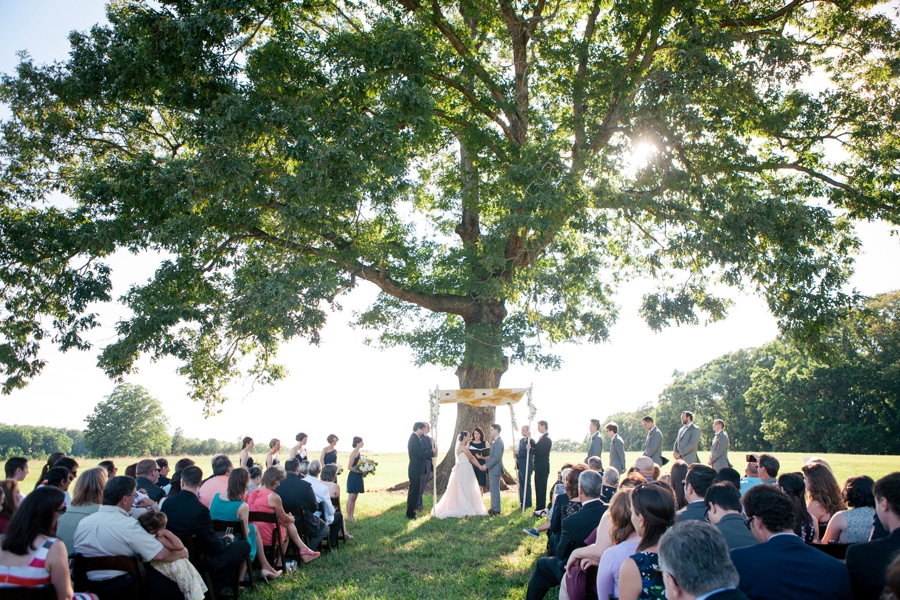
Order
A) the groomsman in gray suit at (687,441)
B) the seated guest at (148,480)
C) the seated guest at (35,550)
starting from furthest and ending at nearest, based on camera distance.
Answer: the groomsman in gray suit at (687,441)
the seated guest at (148,480)
the seated guest at (35,550)

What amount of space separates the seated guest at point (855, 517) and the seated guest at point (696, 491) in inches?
39.5

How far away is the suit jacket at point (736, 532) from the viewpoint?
4488 mm

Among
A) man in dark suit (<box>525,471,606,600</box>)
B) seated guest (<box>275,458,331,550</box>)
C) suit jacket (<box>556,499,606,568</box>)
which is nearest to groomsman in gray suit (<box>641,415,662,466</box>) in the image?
seated guest (<box>275,458,331,550</box>)

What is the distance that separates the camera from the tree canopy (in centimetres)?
1274

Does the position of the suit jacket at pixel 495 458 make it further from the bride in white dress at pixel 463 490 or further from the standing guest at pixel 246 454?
the standing guest at pixel 246 454

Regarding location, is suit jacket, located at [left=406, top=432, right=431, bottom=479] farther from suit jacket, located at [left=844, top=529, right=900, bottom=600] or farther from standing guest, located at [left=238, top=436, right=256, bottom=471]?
suit jacket, located at [left=844, top=529, right=900, bottom=600]

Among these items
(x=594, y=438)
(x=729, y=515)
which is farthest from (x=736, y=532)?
(x=594, y=438)

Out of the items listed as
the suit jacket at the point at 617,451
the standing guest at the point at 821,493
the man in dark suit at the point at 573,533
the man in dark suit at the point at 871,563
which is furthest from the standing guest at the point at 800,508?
the suit jacket at the point at 617,451

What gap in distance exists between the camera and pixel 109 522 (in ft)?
17.5

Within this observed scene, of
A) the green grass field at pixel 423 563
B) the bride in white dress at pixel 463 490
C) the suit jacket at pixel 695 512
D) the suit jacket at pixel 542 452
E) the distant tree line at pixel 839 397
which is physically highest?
the distant tree line at pixel 839 397

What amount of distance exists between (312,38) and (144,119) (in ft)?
14.7

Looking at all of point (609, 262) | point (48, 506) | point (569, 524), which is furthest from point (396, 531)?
point (609, 262)

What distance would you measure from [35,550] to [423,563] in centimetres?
538

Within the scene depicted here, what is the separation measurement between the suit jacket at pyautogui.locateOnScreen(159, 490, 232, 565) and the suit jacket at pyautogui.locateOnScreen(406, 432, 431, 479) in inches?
292
